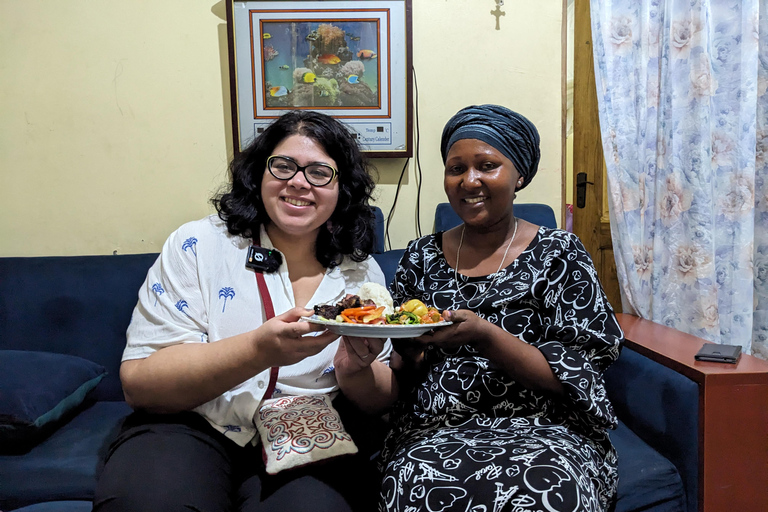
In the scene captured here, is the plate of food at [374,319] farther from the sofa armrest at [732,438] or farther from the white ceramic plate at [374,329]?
the sofa armrest at [732,438]

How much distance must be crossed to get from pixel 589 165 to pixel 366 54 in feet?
3.62

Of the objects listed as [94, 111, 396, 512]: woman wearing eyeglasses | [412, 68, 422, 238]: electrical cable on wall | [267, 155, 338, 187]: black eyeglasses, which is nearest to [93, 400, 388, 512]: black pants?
[94, 111, 396, 512]: woman wearing eyeglasses

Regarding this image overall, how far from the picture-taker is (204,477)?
3.39 feet

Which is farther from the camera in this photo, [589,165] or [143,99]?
[589,165]

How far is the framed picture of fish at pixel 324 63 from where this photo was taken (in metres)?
2.04

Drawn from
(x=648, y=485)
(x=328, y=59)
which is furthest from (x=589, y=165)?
(x=648, y=485)

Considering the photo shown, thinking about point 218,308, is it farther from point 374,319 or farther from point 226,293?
point 374,319

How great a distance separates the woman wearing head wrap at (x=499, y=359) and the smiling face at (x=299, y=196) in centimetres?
30

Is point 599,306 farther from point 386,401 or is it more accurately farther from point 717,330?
point 717,330

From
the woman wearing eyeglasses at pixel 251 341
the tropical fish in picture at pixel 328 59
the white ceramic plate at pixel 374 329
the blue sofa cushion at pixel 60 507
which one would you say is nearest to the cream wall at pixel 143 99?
the tropical fish in picture at pixel 328 59

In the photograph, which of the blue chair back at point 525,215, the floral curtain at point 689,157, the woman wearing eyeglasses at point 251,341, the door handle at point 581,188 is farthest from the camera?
the door handle at point 581,188

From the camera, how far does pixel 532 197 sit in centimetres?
222

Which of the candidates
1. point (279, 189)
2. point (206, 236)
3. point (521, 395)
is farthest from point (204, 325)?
point (521, 395)

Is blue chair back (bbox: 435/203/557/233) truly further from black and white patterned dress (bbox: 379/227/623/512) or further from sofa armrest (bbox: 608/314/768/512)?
sofa armrest (bbox: 608/314/768/512)
